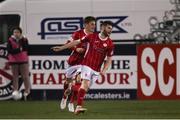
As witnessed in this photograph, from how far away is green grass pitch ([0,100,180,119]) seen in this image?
46.7 feet

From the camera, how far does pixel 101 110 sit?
51.1 feet

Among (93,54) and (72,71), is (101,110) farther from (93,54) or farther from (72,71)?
(93,54)

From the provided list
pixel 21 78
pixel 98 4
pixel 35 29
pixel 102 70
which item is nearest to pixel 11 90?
pixel 21 78

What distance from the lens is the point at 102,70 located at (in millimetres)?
14180

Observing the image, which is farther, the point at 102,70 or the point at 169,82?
the point at 169,82

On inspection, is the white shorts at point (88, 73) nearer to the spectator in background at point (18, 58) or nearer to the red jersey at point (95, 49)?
the red jersey at point (95, 49)

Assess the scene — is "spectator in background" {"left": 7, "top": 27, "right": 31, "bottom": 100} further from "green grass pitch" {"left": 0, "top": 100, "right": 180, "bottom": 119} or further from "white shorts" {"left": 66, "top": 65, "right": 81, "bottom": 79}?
"white shorts" {"left": 66, "top": 65, "right": 81, "bottom": 79}

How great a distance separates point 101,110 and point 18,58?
3.62 m

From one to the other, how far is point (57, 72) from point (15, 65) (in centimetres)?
100

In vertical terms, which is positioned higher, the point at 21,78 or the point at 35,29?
the point at 35,29

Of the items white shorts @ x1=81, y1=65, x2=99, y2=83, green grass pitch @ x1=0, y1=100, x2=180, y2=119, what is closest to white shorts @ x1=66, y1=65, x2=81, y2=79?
green grass pitch @ x1=0, y1=100, x2=180, y2=119

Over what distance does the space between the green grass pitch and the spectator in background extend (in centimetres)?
47

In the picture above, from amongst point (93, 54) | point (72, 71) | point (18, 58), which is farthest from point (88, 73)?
point (18, 58)

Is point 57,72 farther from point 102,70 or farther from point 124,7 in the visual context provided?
point 102,70
